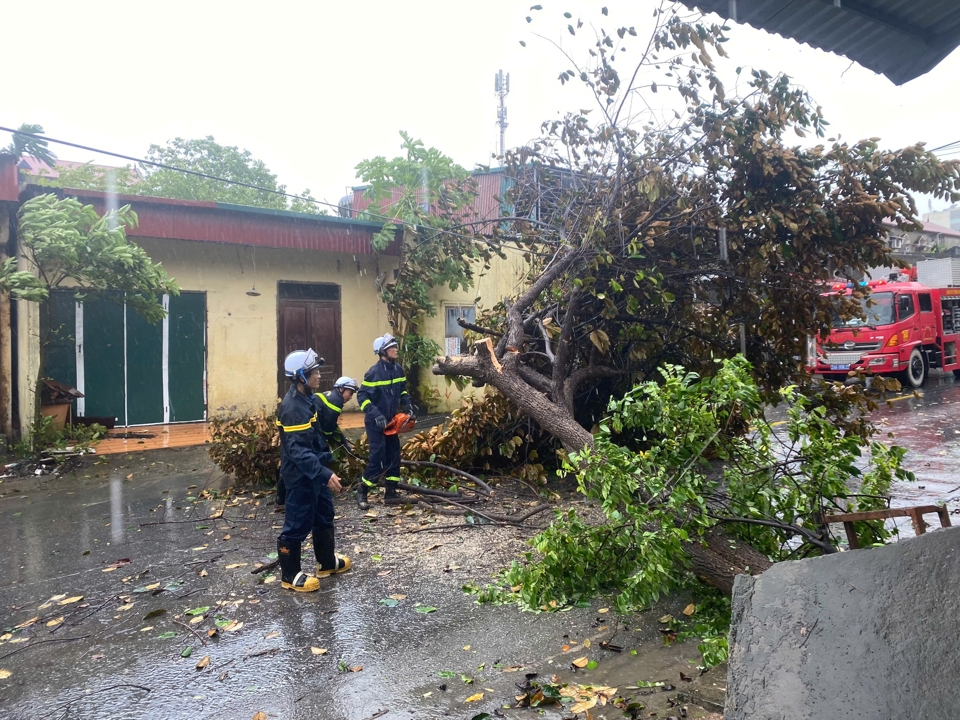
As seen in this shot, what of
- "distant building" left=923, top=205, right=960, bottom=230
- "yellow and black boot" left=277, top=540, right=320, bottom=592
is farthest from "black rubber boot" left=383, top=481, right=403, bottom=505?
"distant building" left=923, top=205, right=960, bottom=230

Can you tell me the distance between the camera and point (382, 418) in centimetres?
705

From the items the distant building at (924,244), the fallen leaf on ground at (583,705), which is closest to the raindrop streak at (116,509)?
the fallen leaf on ground at (583,705)

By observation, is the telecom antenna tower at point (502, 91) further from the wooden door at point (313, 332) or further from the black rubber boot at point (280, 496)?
the black rubber boot at point (280, 496)

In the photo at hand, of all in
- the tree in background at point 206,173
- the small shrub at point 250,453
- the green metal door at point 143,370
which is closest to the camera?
the small shrub at point 250,453

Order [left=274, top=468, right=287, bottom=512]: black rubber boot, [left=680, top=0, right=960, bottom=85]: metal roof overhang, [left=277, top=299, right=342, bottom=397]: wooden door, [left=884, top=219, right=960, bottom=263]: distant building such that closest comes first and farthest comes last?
[left=680, top=0, right=960, bottom=85]: metal roof overhang, [left=274, top=468, right=287, bottom=512]: black rubber boot, [left=277, top=299, right=342, bottom=397]: wooden door, [left=884, top=219, right=960, bottom=263]: distant building

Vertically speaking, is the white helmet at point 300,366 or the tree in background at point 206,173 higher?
the tree in background at point 206,173

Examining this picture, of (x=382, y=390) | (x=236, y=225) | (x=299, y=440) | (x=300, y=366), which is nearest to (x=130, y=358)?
(x=236, y=225)

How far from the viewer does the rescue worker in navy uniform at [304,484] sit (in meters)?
5.09

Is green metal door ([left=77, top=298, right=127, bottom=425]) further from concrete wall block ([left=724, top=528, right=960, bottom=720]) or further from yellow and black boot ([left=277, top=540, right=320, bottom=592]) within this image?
concrete wall block ([left=724, top=528, right=960, bottom=720])

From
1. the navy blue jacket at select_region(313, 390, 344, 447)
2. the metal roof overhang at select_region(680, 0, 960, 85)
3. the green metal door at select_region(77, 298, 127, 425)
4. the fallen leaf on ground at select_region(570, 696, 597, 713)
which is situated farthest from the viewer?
the green metal door at select_region(77, 298, 127, 425)

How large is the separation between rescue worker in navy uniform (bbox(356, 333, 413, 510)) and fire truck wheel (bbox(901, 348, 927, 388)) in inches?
545

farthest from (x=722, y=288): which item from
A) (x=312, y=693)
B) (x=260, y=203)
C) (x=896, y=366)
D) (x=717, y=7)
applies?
(x=260, y=203)

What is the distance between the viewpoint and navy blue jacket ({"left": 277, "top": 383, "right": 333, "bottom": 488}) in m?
5.09

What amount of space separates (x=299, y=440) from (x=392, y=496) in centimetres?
220
